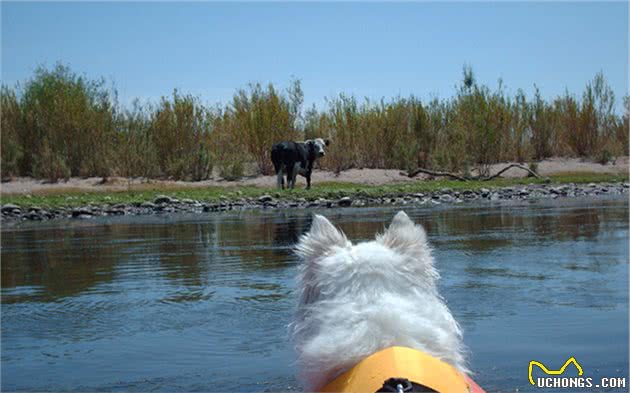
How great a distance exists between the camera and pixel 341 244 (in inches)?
149

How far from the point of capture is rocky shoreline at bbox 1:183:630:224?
23266 millimetres

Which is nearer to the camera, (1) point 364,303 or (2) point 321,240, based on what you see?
(1) point 364,303

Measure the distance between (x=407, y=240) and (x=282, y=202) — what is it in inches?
837

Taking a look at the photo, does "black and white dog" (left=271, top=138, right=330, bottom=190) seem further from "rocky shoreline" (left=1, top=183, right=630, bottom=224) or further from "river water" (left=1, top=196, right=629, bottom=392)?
"river water" (left=1, top=196, right=629, bottom=392)

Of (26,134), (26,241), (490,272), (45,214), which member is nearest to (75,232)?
(26,241)

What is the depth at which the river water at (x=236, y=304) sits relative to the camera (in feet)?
22.2

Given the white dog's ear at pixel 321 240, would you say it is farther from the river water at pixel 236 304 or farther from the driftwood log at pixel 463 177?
the driftwood log at pixel 463 177

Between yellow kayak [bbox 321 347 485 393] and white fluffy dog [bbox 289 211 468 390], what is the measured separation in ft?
0.26

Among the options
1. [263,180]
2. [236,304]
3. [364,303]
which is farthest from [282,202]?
[364,303]

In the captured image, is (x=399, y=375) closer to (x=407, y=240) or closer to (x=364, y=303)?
(x=364, y=303)

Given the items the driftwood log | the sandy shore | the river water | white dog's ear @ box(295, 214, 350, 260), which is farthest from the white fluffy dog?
the driftwood log

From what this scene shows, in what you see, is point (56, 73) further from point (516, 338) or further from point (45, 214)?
point (516, 338)

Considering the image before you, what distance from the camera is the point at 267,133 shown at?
36750mm

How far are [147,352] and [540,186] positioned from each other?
22.7 meters
